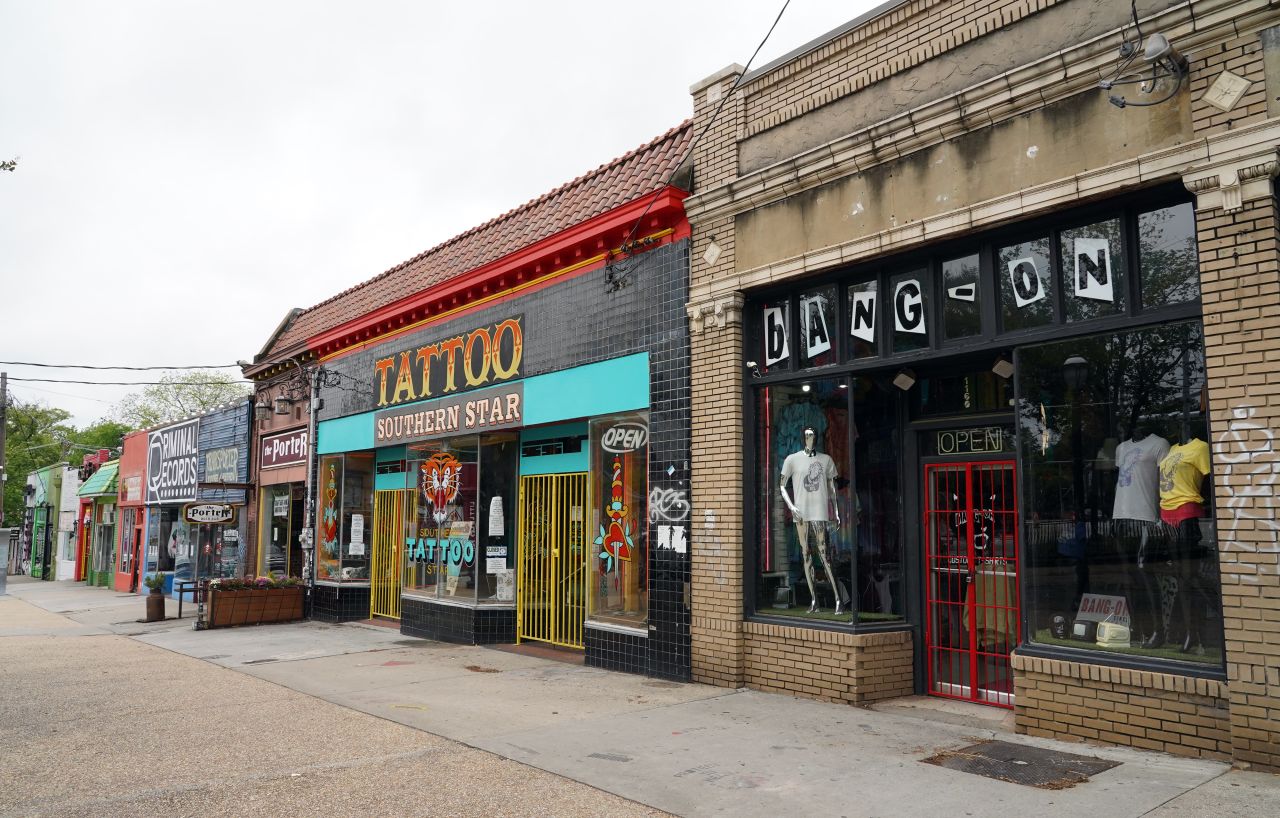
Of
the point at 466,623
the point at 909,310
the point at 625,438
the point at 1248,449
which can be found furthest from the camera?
the point at 466,623

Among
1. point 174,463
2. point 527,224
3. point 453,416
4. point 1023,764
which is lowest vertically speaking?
point 1023,764

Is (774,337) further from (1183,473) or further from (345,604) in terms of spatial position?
(345,604)

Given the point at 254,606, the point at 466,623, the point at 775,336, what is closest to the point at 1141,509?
the point at 775,336

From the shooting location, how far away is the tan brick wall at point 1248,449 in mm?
5543

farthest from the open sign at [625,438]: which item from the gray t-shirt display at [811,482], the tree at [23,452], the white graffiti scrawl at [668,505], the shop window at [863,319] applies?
the tree at [23,452]

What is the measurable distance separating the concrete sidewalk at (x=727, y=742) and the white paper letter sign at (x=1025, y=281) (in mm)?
3480

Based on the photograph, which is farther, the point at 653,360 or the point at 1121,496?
the point at 653,360

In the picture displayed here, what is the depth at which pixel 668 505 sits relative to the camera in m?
10.1

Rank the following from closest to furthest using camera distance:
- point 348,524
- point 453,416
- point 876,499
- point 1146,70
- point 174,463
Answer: point 1146,70, point 876,499, point 453,416, point 348,524, point 174,463

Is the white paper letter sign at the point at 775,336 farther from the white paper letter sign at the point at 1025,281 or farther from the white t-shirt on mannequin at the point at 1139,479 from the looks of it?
the white t-shirt on mannequin at the point at 1139,479

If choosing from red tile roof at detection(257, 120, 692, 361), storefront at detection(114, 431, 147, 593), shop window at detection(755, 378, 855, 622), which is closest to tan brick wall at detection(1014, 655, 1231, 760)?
shop window at detection(755, 378, 855, 622)

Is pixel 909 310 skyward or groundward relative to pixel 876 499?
skyward

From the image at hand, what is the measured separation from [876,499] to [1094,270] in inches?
121

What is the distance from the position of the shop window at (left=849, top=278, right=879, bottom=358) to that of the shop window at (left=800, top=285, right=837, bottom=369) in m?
0.20
